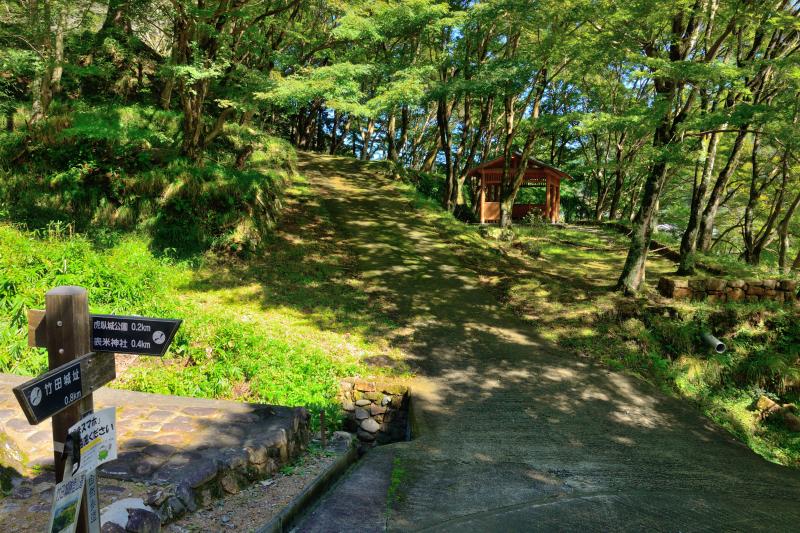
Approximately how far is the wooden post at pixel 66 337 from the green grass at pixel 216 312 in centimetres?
393

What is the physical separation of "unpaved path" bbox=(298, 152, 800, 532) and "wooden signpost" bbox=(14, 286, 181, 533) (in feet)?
6.66

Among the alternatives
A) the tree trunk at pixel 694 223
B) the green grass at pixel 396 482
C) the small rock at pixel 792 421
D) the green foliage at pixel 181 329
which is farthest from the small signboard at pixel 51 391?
the tree trunk at pixel 694 223

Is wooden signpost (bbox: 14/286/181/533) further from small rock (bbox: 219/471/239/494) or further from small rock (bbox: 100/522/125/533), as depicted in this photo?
small rock (bbox: 219/471/239/494)

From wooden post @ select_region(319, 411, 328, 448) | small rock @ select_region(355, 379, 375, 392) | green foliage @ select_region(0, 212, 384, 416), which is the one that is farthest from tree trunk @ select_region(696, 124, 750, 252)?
wooden post @ select_region(319, 411, 328, 448)

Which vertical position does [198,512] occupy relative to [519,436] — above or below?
above

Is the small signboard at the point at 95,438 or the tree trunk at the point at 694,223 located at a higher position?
the tree trunk at the point at 694,223

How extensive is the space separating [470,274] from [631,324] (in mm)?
4159

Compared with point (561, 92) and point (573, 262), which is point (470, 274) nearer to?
point (573, 262)

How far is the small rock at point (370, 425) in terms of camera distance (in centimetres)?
687

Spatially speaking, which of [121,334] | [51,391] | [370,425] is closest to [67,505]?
[51,391]

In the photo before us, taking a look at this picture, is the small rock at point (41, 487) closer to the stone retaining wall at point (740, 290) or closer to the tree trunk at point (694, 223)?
the stone retaining wall at point (740, 290)

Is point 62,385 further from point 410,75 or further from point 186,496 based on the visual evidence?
point 410,75

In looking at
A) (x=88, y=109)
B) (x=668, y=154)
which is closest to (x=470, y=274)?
(x=668, y=154)

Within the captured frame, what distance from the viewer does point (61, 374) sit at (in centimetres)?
233
